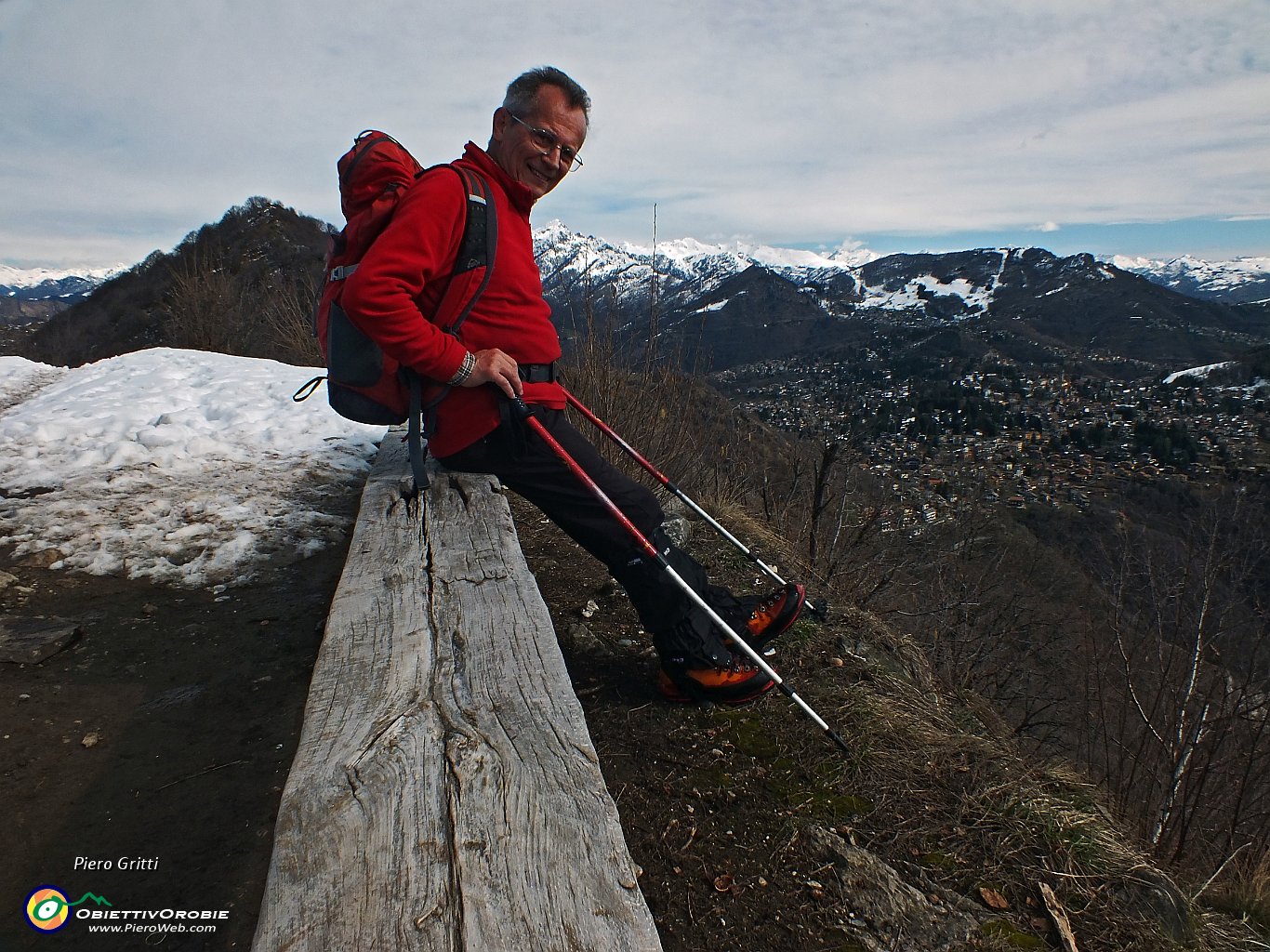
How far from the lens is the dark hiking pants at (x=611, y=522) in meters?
2.85

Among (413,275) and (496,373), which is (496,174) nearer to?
(413,275)

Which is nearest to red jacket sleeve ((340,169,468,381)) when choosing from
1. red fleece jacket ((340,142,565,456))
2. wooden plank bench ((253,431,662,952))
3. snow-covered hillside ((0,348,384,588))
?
red fleece jacket ((340,142,565,456))

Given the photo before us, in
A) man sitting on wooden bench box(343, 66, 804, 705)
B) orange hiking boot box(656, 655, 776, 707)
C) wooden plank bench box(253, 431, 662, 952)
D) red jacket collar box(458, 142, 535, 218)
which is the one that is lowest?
orange hiking boot box(656, 655, 776, 707)

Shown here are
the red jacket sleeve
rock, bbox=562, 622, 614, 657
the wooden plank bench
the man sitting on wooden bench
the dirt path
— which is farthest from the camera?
rock, bbox=562, 622, 614, 657

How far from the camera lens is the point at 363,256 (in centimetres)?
267

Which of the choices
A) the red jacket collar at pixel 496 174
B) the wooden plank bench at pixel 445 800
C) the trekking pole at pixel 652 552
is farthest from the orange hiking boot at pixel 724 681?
the red jacket collar at pixel 496 174

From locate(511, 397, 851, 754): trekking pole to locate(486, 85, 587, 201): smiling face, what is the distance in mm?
1032

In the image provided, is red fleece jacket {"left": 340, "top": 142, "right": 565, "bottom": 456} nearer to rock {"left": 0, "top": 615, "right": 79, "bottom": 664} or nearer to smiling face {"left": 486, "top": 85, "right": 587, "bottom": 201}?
smiling face {"left": 486, "top": 85, "right": 587, "bottom": 201}

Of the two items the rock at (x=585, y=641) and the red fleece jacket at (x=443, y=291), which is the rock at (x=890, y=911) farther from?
the red fleece jacket at (x=443, y=291)

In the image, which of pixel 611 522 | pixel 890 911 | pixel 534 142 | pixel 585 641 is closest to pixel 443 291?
pixel 534 142

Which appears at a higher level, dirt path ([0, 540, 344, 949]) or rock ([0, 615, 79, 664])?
rock ([0, 615, 79, 664])

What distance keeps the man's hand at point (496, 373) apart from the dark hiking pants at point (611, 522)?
0.53 feet

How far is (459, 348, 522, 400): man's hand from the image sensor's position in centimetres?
271

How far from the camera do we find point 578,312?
25.4 ft
